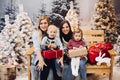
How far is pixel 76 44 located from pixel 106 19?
2.06 ft

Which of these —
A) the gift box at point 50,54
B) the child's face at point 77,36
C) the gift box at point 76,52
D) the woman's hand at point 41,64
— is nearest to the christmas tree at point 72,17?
the child's face at point 77,36

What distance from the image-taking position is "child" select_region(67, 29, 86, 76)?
3035 mm

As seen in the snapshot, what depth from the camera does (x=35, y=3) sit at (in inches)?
132

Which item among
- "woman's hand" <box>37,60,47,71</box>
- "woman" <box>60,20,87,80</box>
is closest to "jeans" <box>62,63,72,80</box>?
"woman" <box>60,20,87,80</box>

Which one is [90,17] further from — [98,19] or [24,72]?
[24,72]

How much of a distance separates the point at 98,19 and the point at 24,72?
121 centimetres

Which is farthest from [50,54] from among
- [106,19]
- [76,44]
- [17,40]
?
[106,19]

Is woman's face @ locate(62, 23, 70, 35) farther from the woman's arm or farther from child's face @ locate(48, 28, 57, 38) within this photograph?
the woman's arm

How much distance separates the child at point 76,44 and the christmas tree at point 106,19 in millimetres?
463

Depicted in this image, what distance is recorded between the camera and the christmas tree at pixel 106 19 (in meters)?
3.39

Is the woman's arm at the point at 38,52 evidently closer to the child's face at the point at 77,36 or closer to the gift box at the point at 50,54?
the gift box at the point at 50,54

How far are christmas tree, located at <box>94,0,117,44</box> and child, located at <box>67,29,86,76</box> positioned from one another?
0.46 meters

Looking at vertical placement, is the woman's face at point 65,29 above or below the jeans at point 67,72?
above

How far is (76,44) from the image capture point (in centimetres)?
309
